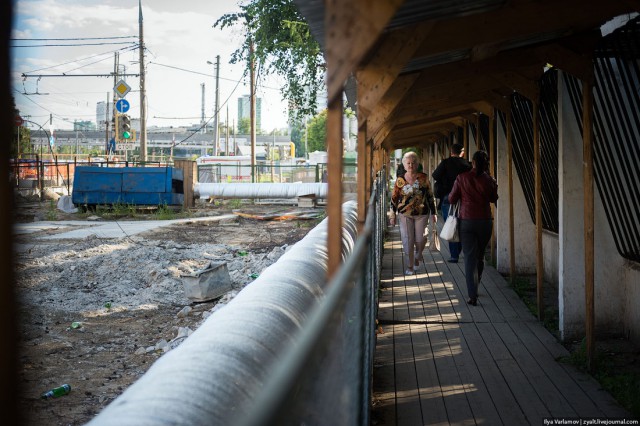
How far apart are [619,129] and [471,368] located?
2717 mm

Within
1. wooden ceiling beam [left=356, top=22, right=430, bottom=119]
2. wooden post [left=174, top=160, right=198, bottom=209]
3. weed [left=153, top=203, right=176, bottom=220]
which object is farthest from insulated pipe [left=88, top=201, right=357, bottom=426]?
wooden post [left=174, top=160, right=198, bottom=209]

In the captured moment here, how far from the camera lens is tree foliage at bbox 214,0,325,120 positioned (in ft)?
63.7

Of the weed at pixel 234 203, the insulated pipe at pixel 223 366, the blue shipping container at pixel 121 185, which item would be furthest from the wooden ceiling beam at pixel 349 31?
the weed at pixel 234 203

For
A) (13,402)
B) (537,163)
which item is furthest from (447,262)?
(13,402)

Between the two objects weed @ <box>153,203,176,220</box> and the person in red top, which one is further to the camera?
weed @ <box>153,203,176,220</box>

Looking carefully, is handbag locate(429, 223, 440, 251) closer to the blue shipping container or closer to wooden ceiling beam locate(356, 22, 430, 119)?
wooden ceiling beam locate(356, 22, 430, 119)

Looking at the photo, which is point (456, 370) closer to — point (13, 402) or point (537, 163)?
point (537, 163)

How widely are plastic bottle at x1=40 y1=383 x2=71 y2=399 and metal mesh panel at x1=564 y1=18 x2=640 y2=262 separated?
5.47 m

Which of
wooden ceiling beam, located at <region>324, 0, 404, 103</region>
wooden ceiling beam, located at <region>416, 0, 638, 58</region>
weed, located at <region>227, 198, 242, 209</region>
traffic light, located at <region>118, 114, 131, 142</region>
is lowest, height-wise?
weed, located at <region>227, 198, 242, 209</region>

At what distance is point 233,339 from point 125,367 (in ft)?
18.5

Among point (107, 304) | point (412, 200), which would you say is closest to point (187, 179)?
point (107, 304)

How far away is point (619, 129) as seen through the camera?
24.2ft

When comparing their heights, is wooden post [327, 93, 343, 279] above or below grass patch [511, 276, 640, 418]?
above

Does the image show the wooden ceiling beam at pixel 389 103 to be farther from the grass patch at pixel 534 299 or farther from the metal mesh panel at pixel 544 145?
the grass patch at pixel 534 299
